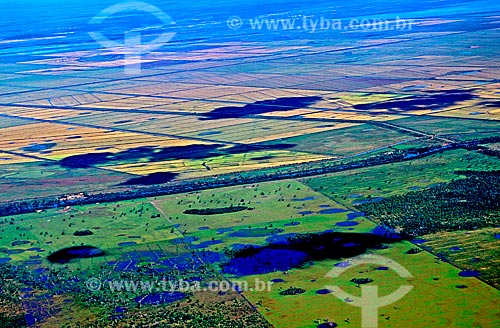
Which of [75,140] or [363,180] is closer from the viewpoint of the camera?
[363,180]

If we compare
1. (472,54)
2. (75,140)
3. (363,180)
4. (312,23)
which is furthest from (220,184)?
(312,23)

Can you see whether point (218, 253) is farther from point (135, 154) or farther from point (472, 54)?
point (472, 54)

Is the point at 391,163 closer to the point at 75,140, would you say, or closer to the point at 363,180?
the point at 363,180

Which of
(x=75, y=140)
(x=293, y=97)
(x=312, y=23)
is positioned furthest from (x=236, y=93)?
(x=312, y=23)

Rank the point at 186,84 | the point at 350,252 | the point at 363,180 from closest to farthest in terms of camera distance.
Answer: the point at 350,252 → the point at 363,180 → the point at 186,84

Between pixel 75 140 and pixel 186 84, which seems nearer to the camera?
pixel 75 140

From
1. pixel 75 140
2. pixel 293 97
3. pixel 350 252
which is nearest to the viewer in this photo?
pixel 350 252
